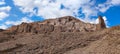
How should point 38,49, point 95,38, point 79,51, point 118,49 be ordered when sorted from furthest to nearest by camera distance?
1. point 95,38
2. point 38,49
3. point 79,51
4. point 118,49

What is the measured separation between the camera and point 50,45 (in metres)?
23.6

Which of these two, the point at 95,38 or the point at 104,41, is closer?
the point at 104,41

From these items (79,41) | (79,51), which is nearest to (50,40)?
(79,41)

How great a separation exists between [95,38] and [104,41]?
7.51ft

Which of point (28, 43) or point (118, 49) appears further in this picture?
point (28, 43)

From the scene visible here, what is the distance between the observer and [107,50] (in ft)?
66.4

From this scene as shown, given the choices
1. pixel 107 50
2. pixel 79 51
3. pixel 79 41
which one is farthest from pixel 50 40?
pixel 107 50

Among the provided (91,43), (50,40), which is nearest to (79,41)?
(91,43)

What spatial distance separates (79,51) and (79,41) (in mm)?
2871

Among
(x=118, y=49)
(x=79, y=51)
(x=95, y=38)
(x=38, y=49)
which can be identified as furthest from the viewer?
(x=95, y=38)

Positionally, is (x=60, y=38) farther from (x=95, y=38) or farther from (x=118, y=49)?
(x=118, y=49)

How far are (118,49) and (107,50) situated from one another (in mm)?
872

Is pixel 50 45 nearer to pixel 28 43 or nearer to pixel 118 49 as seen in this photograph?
pixel 28 43

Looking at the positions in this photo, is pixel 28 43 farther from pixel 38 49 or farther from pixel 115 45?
pixel 115 45
